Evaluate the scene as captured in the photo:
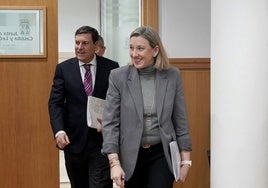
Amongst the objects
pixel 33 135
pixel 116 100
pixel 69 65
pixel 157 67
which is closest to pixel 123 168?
pixel 116 100

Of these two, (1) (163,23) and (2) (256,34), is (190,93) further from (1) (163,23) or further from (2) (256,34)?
(2) (256,34)

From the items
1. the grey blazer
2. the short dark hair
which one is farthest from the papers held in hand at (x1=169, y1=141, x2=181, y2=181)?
the short dark hair

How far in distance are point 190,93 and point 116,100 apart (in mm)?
1482

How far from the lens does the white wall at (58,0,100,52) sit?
698 centimetres

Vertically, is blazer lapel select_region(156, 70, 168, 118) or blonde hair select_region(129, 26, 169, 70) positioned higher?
blonde hair select_region(129, 26, 169, 70)

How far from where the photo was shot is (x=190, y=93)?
3846mm

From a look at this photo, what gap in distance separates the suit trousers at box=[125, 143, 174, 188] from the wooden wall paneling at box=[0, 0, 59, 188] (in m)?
1.48

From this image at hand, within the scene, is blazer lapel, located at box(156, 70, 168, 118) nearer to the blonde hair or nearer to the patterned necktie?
the blonde hair

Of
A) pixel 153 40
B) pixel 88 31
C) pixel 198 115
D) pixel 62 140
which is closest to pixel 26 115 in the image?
pixel 62 140

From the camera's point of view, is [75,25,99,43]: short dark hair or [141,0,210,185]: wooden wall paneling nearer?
[75,25,99,43]: short dark hair

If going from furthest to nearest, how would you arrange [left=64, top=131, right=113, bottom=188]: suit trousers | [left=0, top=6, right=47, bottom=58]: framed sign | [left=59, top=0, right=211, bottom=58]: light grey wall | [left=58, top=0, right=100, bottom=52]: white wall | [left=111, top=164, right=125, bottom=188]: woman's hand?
[left=58, top=0, right=100, bottom=52]: white wall
[left=59, top=0, right=211, bottom=58]: light grey wall
[left=0, top=6, right=47, bottom=58]: framed sign
[left=64, top=131, right=113, bottom=188]: suit trousers
[left=111, top=164, right=125, bottom=188]: woman's hand

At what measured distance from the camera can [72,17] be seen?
7.00 metres

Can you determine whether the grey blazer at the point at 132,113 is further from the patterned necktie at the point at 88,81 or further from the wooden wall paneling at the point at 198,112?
the wooden wall paneling at the point at 198,112

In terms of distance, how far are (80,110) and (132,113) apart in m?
0.70
